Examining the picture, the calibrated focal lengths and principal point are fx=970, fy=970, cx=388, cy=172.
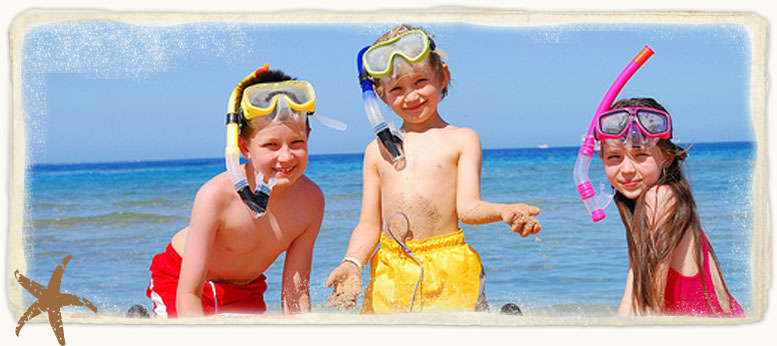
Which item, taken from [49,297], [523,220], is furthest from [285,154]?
[49,297]

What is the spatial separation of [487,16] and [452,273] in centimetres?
102

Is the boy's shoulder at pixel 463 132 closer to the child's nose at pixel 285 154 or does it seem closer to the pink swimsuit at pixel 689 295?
the child's nose at pixel 285 154

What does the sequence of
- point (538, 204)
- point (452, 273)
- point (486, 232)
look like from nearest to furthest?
1. point (452, 273)
2. point (486, 232)
3. point (538, 204)

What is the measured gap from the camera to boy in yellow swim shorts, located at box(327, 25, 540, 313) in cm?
369

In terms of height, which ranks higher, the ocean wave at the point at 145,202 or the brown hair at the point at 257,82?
the brown hair at the point at 257,82

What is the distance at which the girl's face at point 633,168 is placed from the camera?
12.1 ft

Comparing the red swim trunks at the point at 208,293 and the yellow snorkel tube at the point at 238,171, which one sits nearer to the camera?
the yellow snorkel tube at the point at 238,171

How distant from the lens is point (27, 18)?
382 centimetres

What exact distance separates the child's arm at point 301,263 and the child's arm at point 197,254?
1.07 ft

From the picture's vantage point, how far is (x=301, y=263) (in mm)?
3828

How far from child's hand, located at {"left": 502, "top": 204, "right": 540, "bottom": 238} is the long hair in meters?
0.61

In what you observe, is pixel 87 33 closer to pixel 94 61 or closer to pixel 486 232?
pixel 94 61

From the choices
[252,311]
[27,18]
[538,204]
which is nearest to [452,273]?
[252,311]

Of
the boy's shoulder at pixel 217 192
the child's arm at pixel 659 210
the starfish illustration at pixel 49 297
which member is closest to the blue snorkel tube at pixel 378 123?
the boy's shoulder at pixel 217 192
